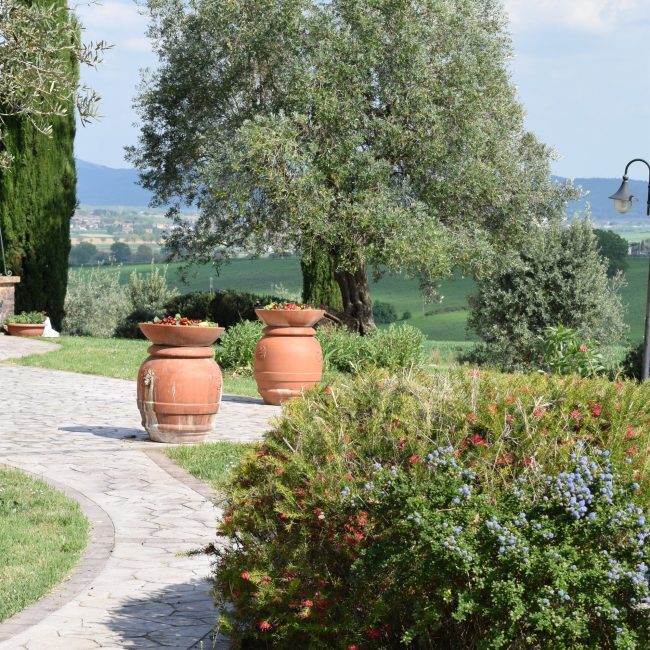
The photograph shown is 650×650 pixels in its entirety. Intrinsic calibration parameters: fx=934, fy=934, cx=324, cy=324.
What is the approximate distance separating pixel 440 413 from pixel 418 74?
62.1ft

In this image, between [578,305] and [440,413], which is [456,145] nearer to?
[578,305]

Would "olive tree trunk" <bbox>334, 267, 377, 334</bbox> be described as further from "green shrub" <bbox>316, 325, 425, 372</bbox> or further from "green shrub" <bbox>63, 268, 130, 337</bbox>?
"green shrub" <bbox>63, 268, 130, 337</bbox>

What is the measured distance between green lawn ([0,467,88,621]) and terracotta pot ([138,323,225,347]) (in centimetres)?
228

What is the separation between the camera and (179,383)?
396 inches

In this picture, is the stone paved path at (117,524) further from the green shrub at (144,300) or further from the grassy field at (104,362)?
the green shrub at (144,300)

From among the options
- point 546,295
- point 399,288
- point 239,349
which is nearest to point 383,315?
point 399,288

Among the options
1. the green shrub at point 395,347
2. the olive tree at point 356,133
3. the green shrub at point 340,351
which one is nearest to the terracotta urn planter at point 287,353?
the green shrub at point 340,351

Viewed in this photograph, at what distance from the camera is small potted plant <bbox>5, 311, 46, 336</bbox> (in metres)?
22.8

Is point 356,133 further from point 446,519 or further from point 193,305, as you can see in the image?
point 446,519

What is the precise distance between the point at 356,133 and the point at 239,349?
676 cm

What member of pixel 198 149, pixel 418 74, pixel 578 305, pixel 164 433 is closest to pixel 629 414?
pixel 164 433

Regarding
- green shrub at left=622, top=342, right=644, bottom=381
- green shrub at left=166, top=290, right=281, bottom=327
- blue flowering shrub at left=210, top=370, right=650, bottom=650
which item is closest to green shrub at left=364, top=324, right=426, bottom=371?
green shrub at left=622, top=342, right=644, bottom=381

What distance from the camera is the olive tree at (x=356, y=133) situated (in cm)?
2175

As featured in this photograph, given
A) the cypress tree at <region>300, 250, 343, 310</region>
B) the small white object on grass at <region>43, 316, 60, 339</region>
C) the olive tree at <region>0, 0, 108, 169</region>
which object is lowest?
the small white object on grass at <region>43, 316, 60, 339</region>
